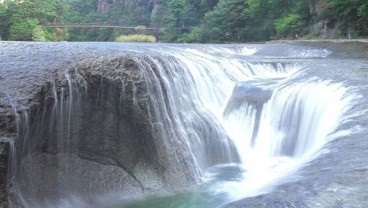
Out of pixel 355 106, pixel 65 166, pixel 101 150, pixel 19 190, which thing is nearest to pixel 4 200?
pixel 19 190

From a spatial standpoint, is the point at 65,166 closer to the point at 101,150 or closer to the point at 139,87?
the point at 101,150

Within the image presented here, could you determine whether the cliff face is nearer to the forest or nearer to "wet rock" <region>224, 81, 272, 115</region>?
"wet rock" <region>224, 81, 272, 115</region>

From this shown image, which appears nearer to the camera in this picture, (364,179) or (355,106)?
(364,179)

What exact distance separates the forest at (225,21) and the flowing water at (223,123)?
1271cm

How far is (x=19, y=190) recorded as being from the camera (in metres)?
7.09

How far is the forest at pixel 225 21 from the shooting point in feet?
82.6

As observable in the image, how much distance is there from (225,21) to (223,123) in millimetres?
35592

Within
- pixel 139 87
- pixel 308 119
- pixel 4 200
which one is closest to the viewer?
pixel 4 200

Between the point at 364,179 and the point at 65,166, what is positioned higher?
the point at 364,179

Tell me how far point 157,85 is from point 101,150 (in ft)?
6.12

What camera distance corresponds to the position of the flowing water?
7.95 m

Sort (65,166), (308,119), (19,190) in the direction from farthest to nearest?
1. (308,119)
2. (65,166)
3. (19,190)

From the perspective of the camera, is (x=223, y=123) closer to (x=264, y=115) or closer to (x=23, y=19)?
(x=264, y=115)

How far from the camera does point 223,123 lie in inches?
437
